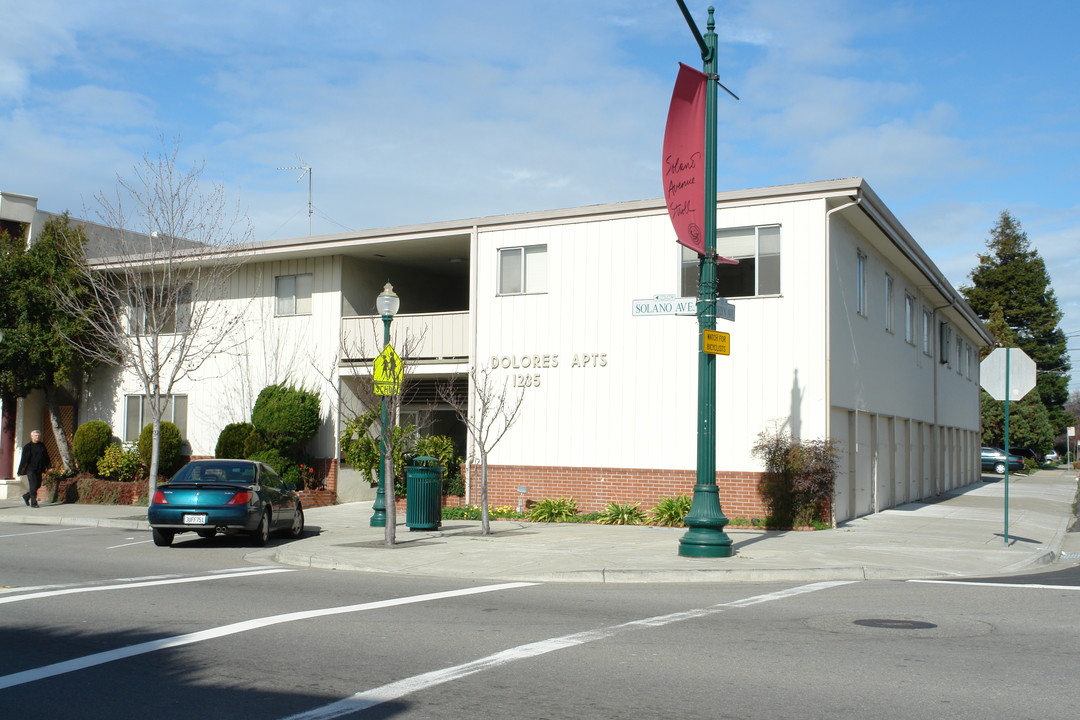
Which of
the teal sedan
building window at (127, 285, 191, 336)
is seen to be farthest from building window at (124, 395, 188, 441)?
the teal sedan

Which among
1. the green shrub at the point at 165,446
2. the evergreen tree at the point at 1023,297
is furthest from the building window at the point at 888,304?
the evergreen tree at the point at 1023,297

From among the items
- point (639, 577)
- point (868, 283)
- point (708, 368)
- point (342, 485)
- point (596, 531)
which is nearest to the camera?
point (639, 577)

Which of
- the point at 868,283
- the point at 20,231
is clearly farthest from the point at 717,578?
the point at 20,231

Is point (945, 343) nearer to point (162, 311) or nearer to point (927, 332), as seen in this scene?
point (927, 332)

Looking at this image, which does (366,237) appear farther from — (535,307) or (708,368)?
(708,368)

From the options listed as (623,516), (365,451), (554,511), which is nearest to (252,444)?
(365,451)

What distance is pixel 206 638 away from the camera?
27.3 feet

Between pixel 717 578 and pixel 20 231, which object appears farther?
pixel 20 231

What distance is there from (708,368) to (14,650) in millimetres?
9064

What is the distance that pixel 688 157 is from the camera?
13883 mm

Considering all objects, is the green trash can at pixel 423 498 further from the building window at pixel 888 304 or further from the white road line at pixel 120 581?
the building window at pixel 888 304

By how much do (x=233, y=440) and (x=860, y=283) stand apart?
14.7m

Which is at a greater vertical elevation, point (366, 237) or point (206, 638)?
point (366, 237)

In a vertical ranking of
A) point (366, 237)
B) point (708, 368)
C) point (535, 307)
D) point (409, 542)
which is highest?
point (366, 237)
